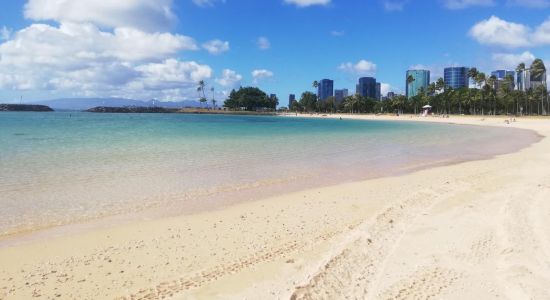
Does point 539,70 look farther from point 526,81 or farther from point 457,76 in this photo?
point 457,76

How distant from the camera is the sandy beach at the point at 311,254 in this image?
507 cm

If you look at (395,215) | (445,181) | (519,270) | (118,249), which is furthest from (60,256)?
(445,181)

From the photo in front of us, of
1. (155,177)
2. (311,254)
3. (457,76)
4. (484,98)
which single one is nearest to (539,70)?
(484,98)

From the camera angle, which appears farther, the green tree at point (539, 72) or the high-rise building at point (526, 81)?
the high-rise building at point (526, 81)

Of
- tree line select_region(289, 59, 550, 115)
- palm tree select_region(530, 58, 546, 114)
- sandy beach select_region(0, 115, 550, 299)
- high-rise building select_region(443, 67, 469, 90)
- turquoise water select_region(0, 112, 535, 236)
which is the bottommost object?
sandy beach select_region(0, 115, 550, 299)

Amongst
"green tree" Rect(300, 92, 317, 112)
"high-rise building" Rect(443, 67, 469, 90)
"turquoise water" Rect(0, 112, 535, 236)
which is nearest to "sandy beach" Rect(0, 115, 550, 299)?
"turquoise water" Rect(0, 112, 535, 236)

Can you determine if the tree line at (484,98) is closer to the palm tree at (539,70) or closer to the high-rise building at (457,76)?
the palm tree at (539,70)

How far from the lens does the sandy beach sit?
5.07 meters

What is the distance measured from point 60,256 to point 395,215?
6678 millimetres

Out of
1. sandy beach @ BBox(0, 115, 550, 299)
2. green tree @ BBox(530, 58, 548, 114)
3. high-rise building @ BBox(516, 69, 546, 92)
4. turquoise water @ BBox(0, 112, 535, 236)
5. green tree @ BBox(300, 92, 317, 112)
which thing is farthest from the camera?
green tree @ BBox(300, 92, 317, 112)

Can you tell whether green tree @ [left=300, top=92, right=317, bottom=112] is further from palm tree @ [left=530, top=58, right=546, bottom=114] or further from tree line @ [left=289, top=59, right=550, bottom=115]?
palm tree @ [left=530, top=58, right=546, bottom=114]

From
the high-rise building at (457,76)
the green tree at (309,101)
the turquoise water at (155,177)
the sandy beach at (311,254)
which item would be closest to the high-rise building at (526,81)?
the high-rise building at (457,76)

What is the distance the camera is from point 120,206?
33.8ft

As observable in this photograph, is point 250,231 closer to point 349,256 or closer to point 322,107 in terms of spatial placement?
point 349,256
